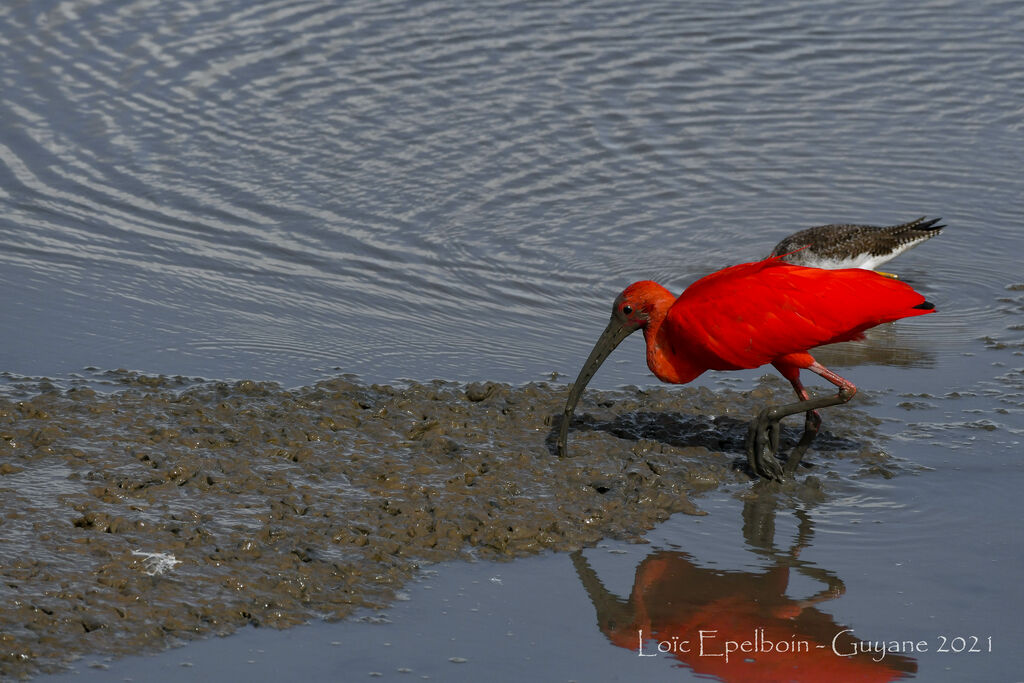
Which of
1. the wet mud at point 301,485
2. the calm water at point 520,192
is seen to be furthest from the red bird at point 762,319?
the calm water at point 520,192

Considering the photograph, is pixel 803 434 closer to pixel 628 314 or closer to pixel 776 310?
pixel 776 310

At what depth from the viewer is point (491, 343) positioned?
9.07m

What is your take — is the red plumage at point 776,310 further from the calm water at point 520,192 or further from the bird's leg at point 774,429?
the calm water at point 520,192

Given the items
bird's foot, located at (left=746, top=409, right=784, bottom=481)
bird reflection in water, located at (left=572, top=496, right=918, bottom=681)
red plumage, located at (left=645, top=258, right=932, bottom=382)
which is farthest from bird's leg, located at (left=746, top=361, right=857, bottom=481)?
bird reflection in water, located at (left=572, top=496, right=918, bottom=681)

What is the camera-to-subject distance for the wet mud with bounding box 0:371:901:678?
5.54m

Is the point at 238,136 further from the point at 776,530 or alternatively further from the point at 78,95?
the point at 776,530

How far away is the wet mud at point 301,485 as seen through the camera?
5.54 m

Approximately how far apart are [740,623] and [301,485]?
6.98 ft

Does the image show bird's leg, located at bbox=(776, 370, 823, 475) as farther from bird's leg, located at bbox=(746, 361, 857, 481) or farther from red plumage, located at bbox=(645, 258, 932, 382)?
red plumage, located at bbox=(645, 258, 932, 382)

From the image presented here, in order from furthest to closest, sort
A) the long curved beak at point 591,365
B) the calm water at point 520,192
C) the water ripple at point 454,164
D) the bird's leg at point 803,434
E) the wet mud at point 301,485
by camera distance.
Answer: the water ripple at point 454,164
the calm water at point 520,192
the bird's leg at point 803,434
the long curved beak at point 591,365
the wet mud at point 301,485

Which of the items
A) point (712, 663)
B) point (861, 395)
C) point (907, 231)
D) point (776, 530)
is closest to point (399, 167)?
point (907, 231)

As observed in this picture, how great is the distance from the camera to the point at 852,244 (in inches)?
402

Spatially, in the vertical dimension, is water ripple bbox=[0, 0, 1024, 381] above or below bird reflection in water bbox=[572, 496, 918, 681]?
above

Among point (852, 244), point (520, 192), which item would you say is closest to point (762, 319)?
point (852, 244)
